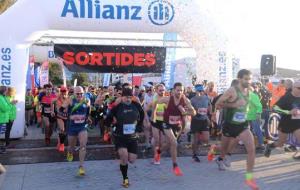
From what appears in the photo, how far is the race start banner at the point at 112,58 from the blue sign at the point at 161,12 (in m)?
3.15

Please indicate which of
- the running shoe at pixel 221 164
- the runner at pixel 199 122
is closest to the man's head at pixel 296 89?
the running shoe at pixel 221 164

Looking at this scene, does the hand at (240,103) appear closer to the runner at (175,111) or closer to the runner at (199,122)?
the runner at (175,111)

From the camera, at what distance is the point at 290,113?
795cm

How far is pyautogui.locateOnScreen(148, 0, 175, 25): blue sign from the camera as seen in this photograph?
11.5 meters

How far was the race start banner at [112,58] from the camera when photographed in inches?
555

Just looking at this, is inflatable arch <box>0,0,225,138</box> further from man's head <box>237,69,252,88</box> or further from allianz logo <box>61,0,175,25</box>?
man's head <box>237,69,252,88</box>

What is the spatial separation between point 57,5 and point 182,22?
341cm

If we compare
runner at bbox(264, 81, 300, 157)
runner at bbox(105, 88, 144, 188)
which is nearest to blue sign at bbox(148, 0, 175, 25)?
runner at bbox(264, 81, 300, 157)

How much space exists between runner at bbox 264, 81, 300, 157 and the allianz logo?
4.54 metres

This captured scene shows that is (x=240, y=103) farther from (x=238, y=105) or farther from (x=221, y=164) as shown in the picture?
(x=221, y=164)

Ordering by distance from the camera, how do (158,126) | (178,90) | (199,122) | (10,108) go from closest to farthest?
(178,90), (158,126), (199,122), (10,108)

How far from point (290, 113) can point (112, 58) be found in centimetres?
795

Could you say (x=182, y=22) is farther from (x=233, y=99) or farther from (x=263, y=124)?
(x=233, y=99)

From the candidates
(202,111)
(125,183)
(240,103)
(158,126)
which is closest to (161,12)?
(202,111)
